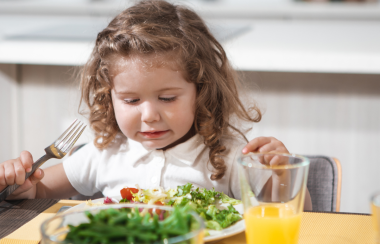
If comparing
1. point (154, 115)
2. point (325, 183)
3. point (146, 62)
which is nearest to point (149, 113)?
point (154, 115)

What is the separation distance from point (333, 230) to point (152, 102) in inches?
18.7

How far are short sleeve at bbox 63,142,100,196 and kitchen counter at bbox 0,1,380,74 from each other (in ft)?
1.58

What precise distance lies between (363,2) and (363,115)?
82cm

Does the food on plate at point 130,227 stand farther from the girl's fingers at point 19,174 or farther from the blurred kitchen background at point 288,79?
the blurred kitchen background at point 288,79

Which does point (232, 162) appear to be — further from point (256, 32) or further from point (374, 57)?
point (256, 32)

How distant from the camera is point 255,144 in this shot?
877 mm

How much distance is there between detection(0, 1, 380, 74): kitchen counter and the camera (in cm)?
175

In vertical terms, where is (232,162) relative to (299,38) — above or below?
below

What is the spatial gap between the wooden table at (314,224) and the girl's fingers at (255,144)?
176 mm

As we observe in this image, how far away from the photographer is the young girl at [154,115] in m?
0.95

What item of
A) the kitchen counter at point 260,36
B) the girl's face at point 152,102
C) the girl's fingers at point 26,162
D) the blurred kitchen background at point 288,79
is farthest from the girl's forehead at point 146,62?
the blurred kitchen background at point 288,79

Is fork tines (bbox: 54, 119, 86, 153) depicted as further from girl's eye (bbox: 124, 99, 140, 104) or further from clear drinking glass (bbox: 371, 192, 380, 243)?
clear drinking glass (bbox: 371, 192, 380, 243)

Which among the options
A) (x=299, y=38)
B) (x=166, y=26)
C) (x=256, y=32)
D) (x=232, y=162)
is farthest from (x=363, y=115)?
(x=166, y=26)

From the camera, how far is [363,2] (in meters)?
2.42
